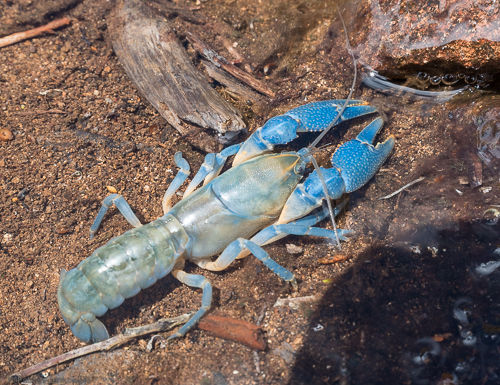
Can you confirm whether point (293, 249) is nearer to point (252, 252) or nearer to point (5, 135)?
point (252, 252)

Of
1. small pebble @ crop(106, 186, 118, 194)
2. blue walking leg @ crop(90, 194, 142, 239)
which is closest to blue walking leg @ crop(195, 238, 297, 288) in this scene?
blue walking leg @ crop(90, 194, 142, 239)

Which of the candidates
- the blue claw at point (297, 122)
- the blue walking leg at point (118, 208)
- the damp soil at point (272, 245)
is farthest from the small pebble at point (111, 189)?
the blue claw at point (297, 122)

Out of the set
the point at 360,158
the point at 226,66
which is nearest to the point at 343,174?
the point at 360,158

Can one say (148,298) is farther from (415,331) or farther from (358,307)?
(415,331)

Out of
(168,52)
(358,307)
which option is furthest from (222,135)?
(358,307)

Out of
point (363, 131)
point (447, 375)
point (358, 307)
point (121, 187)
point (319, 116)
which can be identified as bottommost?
point (447, 375)

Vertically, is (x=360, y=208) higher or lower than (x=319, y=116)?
lower

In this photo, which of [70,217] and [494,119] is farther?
[70,217]

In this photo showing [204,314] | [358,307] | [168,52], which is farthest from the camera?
[168,52]
